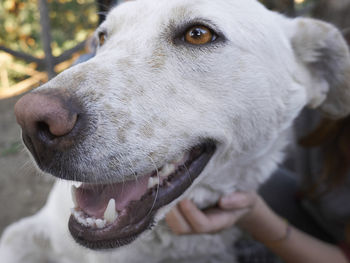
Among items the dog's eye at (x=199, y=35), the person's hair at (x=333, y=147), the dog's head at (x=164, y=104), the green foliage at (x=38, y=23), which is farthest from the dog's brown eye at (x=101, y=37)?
the green foliage at (x=38, y=23)

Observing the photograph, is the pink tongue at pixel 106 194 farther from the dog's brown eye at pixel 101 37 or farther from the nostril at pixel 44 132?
the dog's brown eye at pixel 101 37

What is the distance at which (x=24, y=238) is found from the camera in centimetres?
227

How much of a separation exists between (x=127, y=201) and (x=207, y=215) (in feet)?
2.19

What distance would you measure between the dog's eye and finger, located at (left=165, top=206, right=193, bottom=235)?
2.92 feet

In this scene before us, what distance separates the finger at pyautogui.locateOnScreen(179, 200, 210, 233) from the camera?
169 cm

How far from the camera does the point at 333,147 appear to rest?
256 centimetres

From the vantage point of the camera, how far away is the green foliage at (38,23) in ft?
20.1

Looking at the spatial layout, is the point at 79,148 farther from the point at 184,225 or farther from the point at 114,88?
the point at 184,225

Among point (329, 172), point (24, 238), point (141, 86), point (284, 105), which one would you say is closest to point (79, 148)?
point (141, 86)

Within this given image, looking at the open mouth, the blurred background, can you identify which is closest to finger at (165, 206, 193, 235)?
the open mouth

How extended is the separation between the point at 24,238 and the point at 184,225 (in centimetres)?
132

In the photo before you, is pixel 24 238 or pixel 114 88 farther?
pixel 24 238

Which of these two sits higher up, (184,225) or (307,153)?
(184,225)

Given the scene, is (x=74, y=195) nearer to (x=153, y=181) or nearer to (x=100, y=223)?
(x=100, y=223)
